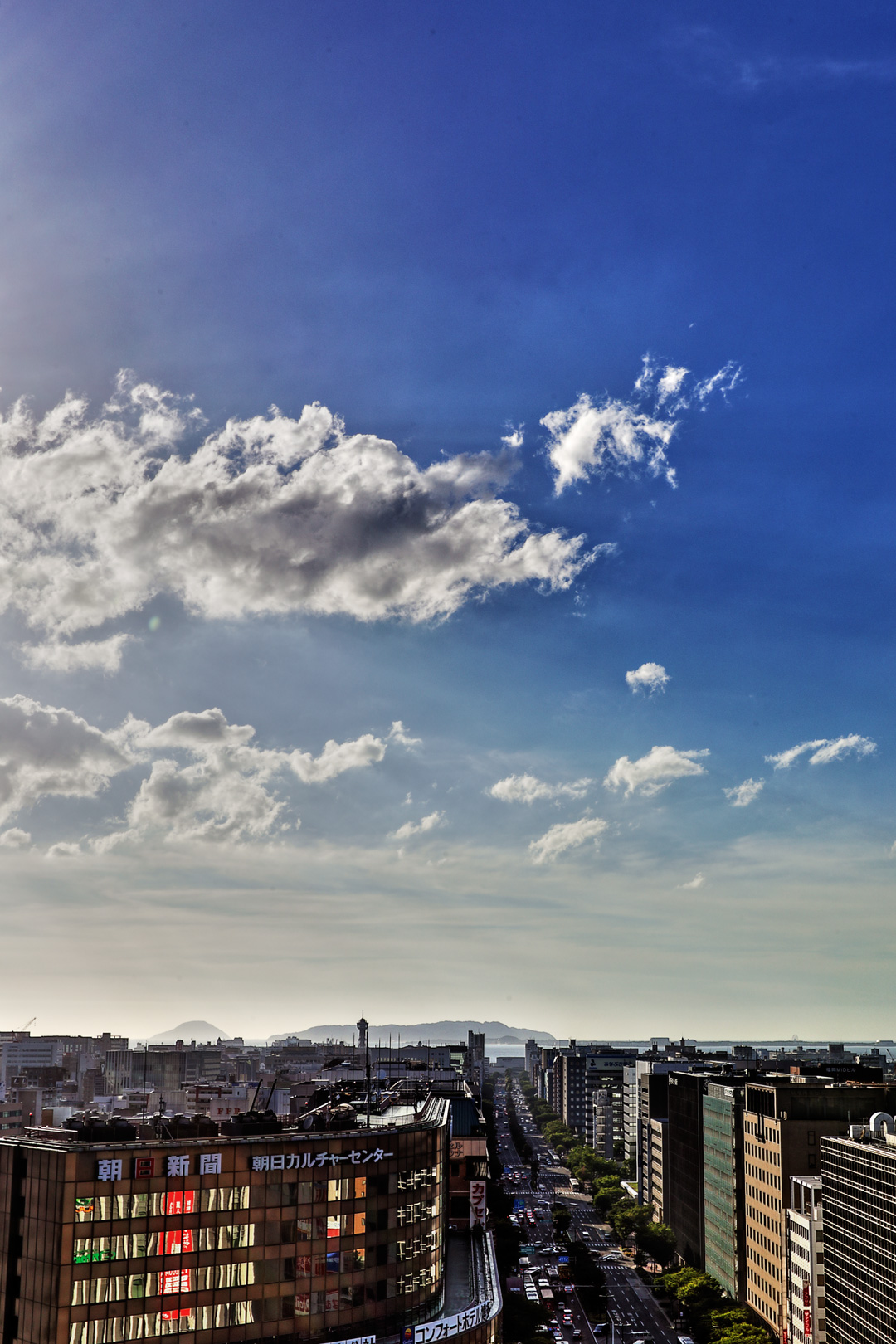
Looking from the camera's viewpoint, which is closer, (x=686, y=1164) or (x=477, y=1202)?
(x=477, y=1202)

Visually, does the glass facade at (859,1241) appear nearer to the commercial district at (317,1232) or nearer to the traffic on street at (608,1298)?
the commercial district at (317,1232)

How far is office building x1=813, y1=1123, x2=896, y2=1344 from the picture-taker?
284 feet

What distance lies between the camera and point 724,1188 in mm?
147500

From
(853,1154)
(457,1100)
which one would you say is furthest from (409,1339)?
(457,1100)

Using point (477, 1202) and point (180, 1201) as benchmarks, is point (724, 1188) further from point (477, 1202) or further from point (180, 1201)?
point (180, 1201)

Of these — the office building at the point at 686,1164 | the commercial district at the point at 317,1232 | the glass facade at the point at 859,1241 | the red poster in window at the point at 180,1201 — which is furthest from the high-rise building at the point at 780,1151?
the red poster in window at the point at 180,1201

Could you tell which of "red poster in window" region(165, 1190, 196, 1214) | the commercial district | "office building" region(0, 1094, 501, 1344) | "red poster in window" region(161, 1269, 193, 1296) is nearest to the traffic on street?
the commercial district

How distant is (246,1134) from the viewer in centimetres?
6950

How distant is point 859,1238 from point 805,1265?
25.1 metres

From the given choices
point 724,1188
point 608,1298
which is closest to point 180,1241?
point 724,1188

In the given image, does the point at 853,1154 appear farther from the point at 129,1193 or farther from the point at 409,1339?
the point at 129,1193

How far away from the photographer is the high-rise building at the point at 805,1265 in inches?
4341

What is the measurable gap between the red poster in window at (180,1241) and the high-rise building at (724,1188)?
98837 millimetres

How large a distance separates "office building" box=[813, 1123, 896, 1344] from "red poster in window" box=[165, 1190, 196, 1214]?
55.8m
